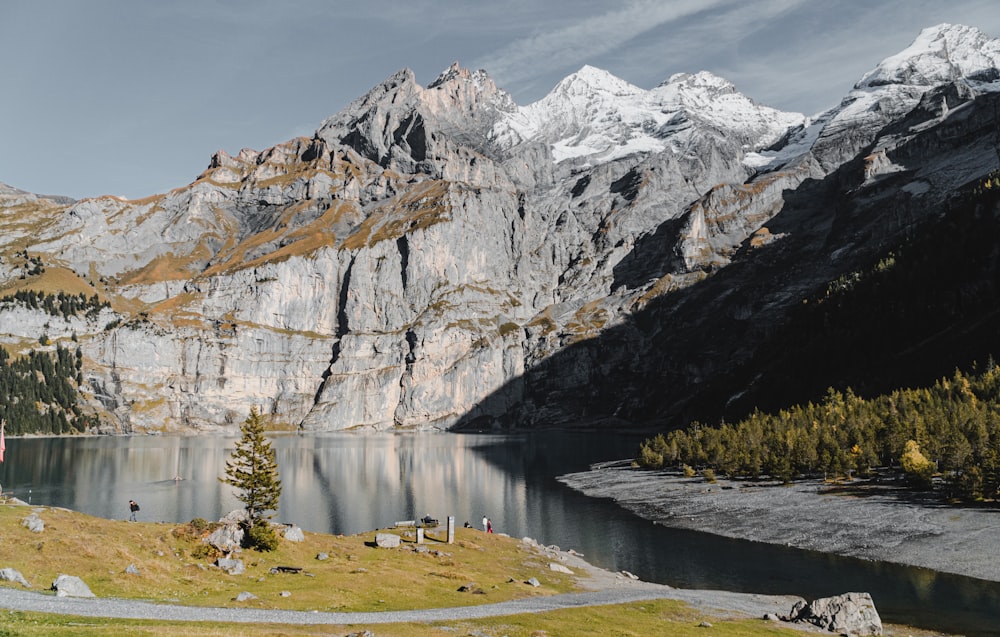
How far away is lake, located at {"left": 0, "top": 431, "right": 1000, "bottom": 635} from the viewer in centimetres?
6038

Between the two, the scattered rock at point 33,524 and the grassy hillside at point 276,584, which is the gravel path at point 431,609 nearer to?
the grassy hillside at point 276,584

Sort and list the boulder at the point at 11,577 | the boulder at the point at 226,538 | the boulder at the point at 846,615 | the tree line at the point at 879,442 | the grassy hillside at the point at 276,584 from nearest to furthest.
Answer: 1. the grassy hillside at the point at 276,584
2. the boulder at the point at 11,577
3. the boulder at the point at 846,615
4. the boulder at the point at 226,538
5. the tree line at the point at 879,442

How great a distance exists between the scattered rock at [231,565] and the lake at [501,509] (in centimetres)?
3877

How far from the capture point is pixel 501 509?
110 meters

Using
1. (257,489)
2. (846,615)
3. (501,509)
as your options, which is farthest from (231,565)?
(501,509)

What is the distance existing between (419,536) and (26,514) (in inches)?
1245

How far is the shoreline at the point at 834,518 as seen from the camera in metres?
70.8

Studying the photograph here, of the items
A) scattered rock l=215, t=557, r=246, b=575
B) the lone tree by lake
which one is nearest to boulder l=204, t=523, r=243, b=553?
the lone tree by lake

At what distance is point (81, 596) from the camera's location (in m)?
33.3

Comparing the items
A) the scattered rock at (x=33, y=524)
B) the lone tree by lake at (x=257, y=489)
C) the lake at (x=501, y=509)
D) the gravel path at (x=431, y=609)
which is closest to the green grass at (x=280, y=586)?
the scattered rock at (x=33, y=524)

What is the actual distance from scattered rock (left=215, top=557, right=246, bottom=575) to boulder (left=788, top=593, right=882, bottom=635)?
1423 inches

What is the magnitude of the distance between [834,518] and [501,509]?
48.1 meters

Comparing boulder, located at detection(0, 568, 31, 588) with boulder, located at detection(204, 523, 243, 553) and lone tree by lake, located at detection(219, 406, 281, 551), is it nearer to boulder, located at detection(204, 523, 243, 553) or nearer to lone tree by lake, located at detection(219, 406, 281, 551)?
boulder, located at detection(204, 523, 243, 553)

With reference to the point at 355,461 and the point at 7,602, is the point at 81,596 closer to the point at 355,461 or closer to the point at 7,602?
the point at 7,602
